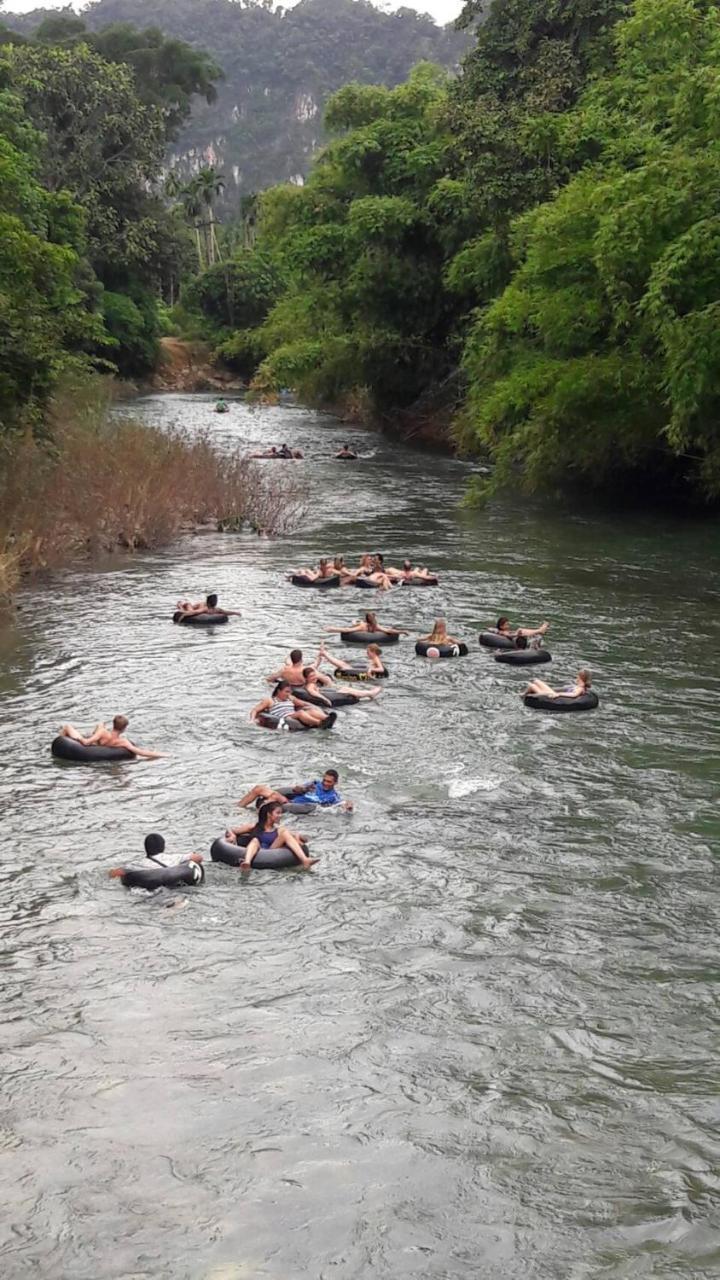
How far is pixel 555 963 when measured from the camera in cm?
1175

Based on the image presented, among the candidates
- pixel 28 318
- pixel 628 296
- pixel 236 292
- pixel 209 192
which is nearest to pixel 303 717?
pixel 28 318

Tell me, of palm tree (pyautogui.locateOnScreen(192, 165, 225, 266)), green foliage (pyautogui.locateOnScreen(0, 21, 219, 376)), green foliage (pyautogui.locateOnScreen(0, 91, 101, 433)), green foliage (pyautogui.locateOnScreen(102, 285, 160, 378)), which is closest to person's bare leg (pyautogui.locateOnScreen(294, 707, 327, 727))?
green foliage (pyautogui.locateOnScreen(0, 91, 101, 433))

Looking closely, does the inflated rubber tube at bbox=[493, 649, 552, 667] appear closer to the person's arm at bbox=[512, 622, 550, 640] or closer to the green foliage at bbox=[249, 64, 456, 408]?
the person's arm at bbox=[512, 622, 550, 640]

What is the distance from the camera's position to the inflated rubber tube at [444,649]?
2233 centimetres

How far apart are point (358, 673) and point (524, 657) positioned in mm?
2694

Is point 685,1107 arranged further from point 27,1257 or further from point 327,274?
point 327,274

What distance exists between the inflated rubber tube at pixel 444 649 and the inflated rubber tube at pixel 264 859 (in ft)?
28.9

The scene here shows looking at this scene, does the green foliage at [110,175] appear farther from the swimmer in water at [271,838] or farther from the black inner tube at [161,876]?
the black inner tube at [161,876]

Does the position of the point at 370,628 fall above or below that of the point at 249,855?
below

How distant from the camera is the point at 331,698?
19.8 meters

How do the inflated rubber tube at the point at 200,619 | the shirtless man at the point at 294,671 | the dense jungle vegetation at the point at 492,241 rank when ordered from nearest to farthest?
the shirtless man at the point at 294,671
the inflated rubber tube at the point at 200,619
the dense jungle vegetation at the point at 492,241

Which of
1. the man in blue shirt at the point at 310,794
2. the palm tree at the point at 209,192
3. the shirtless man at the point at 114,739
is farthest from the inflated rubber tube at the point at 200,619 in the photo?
the palm tree at the point at 209,192

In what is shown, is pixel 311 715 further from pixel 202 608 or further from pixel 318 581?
pixel 318 581

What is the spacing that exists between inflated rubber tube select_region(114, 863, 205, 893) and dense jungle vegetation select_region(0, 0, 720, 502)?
47.7 ft
